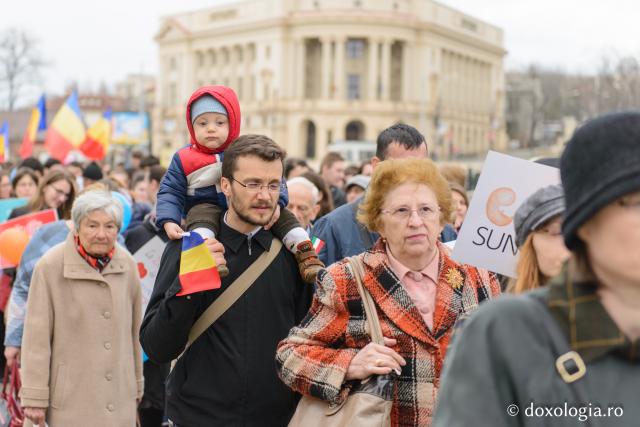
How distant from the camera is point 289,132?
86.7 meters

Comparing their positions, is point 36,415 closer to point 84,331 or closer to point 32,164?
point 84,331

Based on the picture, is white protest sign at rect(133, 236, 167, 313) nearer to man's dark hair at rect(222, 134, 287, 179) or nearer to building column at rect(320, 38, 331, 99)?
man's dark hair at rect(222, 134, 287, 179)

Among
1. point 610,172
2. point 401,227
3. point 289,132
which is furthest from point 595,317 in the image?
point 289,132

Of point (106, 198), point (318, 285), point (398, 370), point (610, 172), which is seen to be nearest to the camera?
point (610, 172)

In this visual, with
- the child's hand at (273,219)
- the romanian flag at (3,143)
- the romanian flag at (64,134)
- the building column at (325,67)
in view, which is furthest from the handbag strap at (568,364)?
the building column at (325,67)

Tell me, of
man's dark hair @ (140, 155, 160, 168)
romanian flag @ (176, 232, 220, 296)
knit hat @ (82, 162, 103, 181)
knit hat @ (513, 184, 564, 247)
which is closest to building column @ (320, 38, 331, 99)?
man's dark hair @ (140, 155, 160, 168)

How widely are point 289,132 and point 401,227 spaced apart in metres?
83.2

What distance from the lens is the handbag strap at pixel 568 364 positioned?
197cm

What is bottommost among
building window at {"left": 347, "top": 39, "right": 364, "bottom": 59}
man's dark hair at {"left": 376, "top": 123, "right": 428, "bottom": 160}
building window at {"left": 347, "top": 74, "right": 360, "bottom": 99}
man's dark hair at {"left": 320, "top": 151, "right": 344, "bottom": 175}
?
man's dark hair at {"left": 320, "top": 151, "right": 344, "bottom": 175}

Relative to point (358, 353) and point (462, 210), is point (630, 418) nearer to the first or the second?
point (358, 353)

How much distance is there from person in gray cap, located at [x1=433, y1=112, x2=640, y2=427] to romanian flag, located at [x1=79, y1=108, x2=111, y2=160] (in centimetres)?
1845

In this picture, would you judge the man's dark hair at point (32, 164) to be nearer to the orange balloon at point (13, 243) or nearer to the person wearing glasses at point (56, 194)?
the person wearing glasses at point (56, 194)

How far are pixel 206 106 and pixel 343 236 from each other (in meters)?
1.33

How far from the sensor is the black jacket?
14.0 feet
